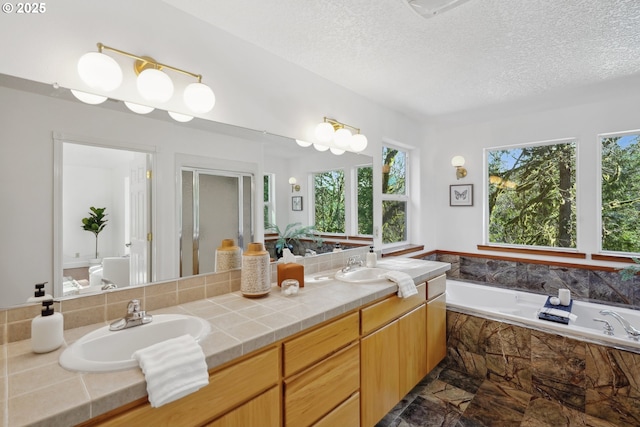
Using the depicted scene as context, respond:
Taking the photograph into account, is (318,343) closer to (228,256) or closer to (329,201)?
(228,256)

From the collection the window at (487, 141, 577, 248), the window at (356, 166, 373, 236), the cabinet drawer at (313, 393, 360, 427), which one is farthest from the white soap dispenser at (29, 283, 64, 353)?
the window at (487, 141, 577, 248)

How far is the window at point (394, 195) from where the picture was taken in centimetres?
321

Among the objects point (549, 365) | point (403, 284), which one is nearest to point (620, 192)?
point (549, 365)

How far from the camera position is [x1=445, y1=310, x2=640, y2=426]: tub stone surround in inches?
72.3

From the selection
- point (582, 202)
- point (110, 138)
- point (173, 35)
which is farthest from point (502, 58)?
point (110, 138)

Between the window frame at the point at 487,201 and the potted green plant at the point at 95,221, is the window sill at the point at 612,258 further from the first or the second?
the potted green plant at the point at 95,221

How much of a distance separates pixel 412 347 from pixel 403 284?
20.5 inches

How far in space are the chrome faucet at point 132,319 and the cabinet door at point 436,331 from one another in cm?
188

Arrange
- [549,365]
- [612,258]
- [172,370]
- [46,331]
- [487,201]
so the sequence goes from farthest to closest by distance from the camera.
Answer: [487,201]
[612,258]
[549,365]
[46,331]
[172,370]

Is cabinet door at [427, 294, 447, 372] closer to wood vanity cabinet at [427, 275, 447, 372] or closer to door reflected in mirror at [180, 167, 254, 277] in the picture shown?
wood vanity cabinet at [427, 275, 447, 372]

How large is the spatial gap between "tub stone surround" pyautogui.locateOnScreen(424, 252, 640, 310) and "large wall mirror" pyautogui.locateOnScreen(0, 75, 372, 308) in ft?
9.15

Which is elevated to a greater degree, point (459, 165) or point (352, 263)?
point (459, 165)

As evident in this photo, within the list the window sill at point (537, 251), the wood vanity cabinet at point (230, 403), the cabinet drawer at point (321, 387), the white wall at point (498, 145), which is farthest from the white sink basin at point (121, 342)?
the window sill at point (537, 251)

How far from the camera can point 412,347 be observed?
2.04 metres
